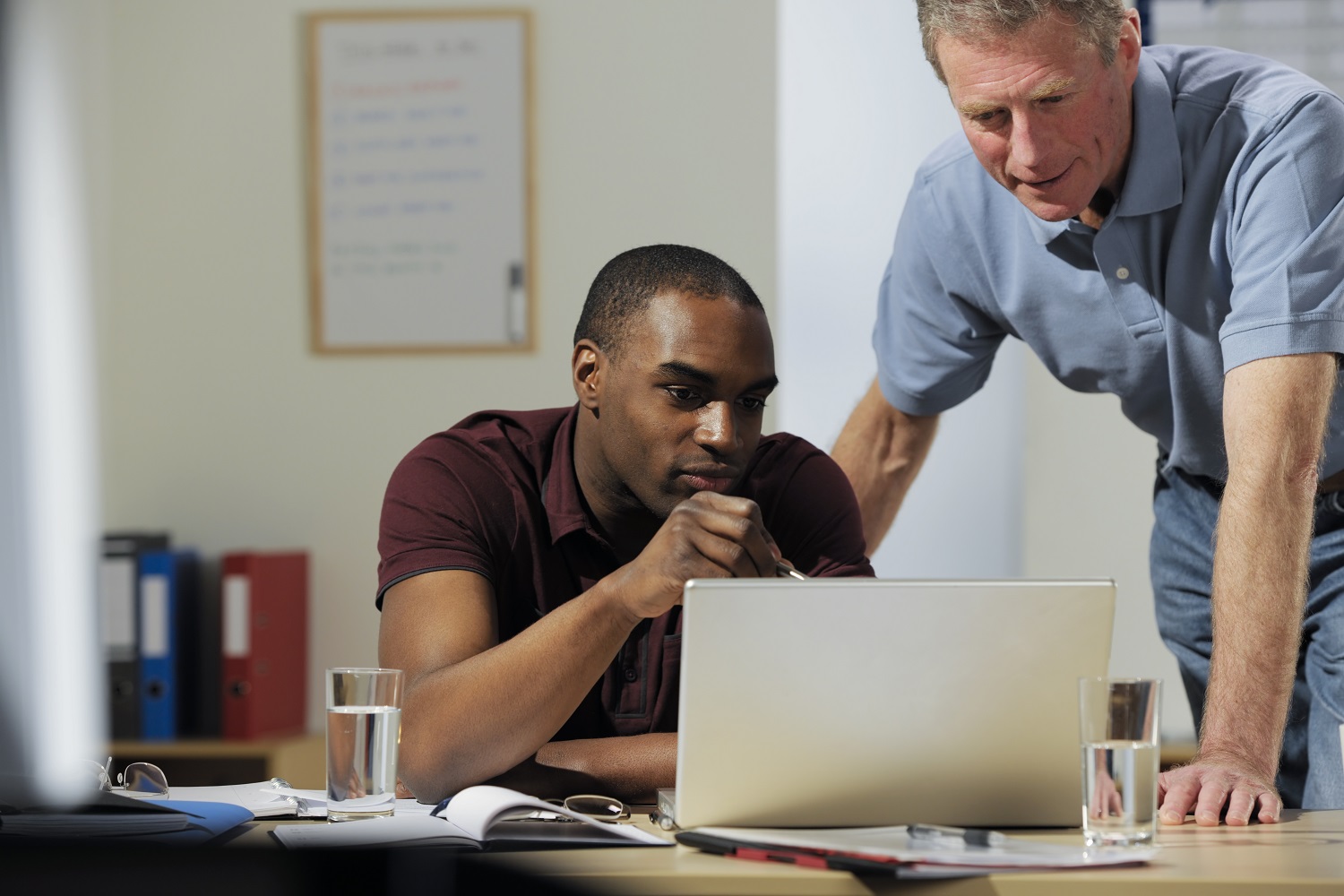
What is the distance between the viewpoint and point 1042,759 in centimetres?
97

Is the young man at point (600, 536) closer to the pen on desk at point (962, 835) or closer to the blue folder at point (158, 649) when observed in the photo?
the pen on desk at point (962, 835)

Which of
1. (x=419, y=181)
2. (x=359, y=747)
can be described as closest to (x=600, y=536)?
(x=359, y=747)

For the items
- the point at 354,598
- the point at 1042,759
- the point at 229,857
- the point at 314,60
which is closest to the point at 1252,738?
the point at 1042,759

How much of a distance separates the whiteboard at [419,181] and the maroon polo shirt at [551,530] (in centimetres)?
132

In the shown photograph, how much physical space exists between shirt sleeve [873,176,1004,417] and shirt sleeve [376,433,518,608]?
2.25 ft

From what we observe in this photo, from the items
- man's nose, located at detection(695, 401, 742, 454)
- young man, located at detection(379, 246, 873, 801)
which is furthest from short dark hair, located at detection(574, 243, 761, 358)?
man's nose, located at detection(695, 401, 742, 454)

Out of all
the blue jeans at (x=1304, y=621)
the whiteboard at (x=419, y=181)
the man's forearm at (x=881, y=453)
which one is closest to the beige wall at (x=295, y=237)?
the whiteboard at (x=419, y=181)

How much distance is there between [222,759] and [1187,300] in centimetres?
192

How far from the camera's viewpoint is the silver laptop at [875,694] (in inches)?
35.8

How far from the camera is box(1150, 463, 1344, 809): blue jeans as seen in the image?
158cm

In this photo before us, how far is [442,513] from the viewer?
1421 millimetres

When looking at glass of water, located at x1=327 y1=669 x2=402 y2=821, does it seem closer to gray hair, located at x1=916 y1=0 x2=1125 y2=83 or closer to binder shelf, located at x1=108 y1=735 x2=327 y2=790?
gray hair, located at x1=916 y1=0 x2=1125 y2=83

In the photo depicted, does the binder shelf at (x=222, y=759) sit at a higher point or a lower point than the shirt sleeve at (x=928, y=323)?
lower

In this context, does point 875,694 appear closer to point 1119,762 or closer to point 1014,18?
point 1119,762
